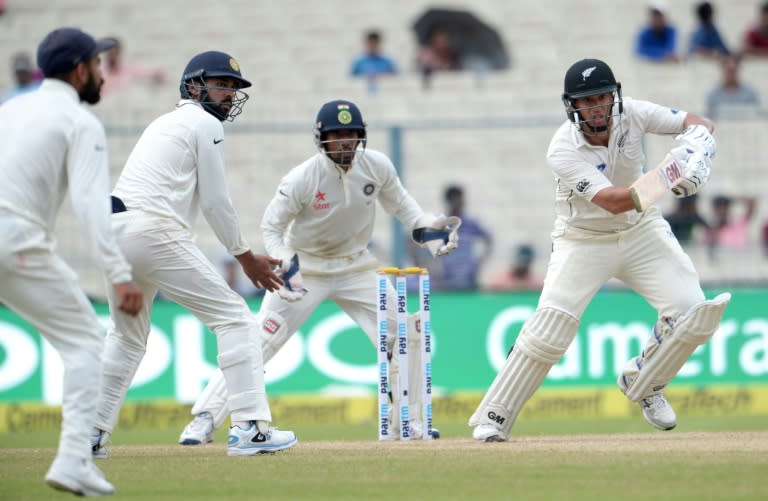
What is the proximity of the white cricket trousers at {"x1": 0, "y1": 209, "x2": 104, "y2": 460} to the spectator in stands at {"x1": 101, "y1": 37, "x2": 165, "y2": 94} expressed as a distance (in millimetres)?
10467

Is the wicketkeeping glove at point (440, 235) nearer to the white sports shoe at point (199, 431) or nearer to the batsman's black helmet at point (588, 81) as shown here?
the batsman's black helmet at point (588, 81)

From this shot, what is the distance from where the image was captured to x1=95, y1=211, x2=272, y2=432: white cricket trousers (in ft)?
22.7

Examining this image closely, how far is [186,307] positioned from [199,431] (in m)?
1.36

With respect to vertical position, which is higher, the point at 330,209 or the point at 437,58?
the point at 437,58

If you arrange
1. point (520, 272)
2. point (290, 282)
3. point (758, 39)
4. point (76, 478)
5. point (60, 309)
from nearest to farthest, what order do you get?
point (76, 478) → point (60, 309) → point (290, 282) → point (520, 272) → point (758, 39)

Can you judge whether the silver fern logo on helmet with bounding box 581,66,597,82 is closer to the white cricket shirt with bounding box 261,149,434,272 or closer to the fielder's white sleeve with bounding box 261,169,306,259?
the white cricket shirt with bounding box 261,149,434,272

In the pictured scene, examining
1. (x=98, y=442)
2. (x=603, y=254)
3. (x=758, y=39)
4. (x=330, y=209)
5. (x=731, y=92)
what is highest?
(x=758, y=39)

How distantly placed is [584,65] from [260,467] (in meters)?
2.84

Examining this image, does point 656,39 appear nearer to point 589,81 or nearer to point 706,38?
point 706,38

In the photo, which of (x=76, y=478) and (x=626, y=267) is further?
(x=626, y=267)

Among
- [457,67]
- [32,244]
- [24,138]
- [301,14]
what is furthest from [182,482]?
[301,14]

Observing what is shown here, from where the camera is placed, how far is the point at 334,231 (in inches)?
334

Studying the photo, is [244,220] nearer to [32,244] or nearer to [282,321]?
[282,321]

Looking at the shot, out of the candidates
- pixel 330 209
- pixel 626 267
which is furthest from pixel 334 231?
pixel 626 267
